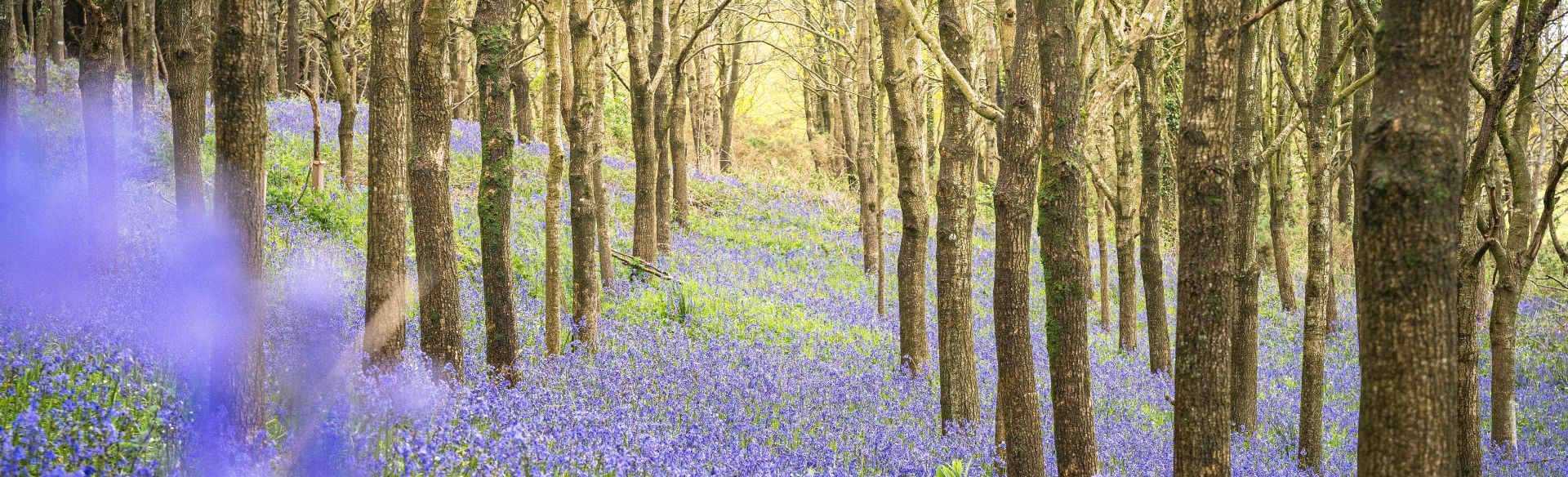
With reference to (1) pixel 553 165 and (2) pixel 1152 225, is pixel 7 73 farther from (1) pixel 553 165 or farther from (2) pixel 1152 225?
(2) pixel 1152 225

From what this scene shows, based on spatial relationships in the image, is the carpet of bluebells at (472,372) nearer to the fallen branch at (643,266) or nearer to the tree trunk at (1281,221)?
the fallen branch at (643,266)

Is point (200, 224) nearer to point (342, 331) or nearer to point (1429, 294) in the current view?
point (342, 331)

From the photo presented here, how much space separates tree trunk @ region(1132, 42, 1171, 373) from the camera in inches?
440

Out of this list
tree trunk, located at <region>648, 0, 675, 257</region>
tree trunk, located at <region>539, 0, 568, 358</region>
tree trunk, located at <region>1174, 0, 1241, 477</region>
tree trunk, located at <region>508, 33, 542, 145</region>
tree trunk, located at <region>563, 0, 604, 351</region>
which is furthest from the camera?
tree trunk, located at <region>508, 33, 542, 145</region>

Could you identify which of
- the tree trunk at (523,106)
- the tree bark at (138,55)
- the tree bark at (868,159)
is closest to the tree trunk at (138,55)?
the tree bark at (138,55)

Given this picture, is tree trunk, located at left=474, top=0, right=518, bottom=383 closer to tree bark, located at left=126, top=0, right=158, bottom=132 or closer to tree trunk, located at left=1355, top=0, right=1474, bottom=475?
tree trunk, located at left=1355, top=0, right=1474, bottom=475

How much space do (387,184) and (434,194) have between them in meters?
0.46

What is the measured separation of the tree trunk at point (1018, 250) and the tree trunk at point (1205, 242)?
141 cm

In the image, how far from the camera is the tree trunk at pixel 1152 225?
1119 centimetres

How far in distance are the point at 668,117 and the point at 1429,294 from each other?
37.6 feet

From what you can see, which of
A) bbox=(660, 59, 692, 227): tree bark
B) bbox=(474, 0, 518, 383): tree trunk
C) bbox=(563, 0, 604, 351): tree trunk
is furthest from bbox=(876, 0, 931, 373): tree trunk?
bbox=(660, 59, 692, 227): tree bark

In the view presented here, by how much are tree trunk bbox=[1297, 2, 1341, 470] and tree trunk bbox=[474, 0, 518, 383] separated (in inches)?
284

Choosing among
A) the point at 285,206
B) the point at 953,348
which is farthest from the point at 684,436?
the point at 285,206

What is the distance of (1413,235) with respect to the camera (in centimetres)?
340
